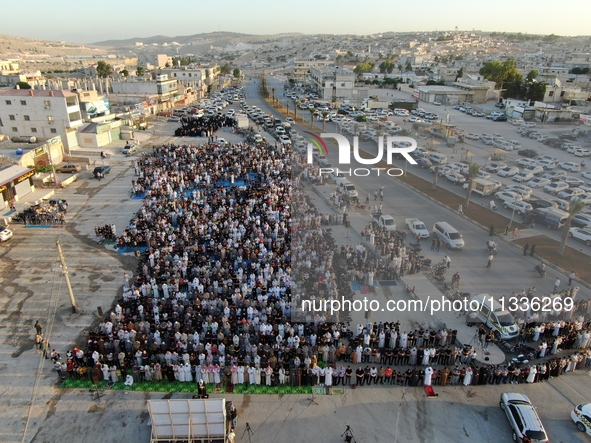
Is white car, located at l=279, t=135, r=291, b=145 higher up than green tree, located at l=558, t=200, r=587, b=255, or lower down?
lower down

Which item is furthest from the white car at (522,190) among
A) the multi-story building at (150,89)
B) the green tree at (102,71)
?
the green tree at (102,71)

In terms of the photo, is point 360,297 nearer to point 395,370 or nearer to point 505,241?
point 395,370

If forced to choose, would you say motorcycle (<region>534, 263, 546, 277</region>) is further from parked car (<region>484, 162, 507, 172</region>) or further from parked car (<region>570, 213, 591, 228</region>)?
parked car (<region>484, 162, 507, 172</region>)

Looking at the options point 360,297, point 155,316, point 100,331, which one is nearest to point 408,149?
point 360,297

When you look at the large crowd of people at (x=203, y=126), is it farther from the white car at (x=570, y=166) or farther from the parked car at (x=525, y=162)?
the white car at (x=570, y=166)

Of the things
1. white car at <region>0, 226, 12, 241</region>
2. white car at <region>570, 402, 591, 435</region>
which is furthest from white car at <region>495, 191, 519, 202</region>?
white car at <region>0, 226, 12, 241</region>
